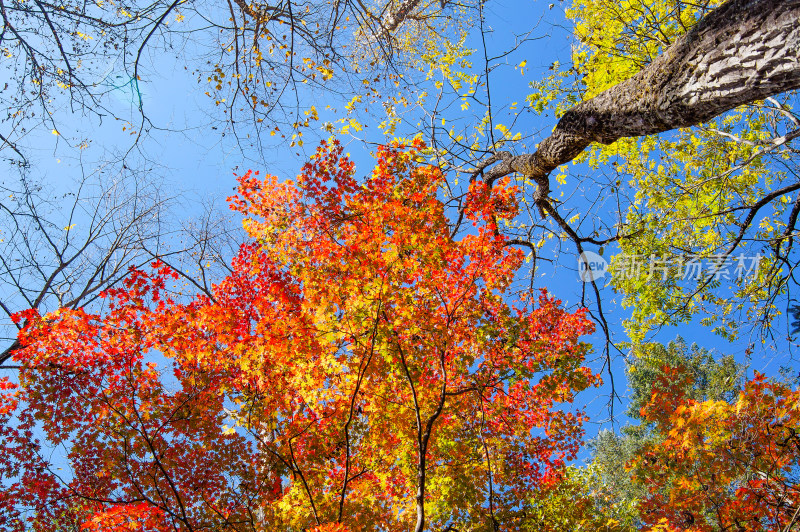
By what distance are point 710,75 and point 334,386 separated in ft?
17.6

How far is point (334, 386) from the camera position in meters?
6.06

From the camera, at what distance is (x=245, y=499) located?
6.52m

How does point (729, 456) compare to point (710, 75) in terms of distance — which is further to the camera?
point (729, 456)

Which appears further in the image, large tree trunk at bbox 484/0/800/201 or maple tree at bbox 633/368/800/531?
maple tree at bbox 633/368/800/531

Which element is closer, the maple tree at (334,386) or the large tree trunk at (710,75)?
the large tree trunk at (710,75)

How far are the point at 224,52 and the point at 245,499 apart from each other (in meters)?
6.26

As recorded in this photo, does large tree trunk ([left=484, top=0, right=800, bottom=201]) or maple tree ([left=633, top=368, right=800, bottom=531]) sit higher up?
large tree trunk ([left=484, top=0, right=800, bottom=201])

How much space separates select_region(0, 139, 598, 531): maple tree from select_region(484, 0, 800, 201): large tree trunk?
2.58m

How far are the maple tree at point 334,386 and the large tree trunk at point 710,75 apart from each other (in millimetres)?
2585

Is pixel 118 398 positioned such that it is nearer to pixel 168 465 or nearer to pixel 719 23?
pixel 168 465

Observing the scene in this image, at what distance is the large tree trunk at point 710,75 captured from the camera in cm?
226

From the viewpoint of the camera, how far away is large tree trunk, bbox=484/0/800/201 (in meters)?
2.26

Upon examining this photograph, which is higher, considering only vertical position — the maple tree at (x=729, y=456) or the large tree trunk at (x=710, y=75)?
the large tree trunk at (x=710, y=75)

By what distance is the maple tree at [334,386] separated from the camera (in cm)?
557
